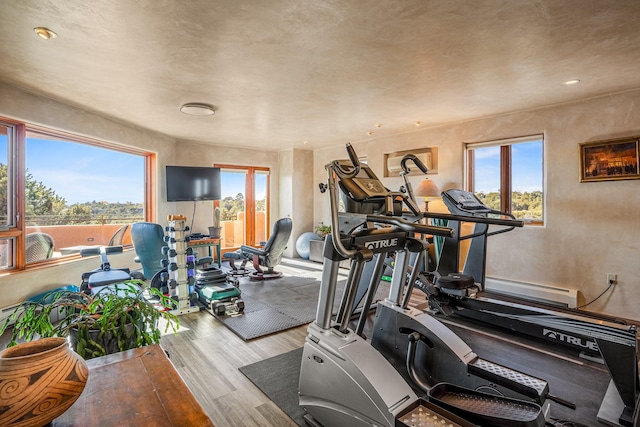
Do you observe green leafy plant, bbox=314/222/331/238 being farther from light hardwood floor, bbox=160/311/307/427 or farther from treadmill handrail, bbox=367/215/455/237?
treadmill handrail, bbox=367/215/455/237

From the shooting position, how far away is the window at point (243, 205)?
7.25 metres

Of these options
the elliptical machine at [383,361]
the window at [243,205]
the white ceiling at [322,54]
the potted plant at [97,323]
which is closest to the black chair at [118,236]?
the white ceiling at [322,54]

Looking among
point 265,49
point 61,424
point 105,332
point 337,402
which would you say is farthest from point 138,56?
point 337,402

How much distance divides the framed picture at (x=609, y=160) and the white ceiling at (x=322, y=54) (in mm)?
604

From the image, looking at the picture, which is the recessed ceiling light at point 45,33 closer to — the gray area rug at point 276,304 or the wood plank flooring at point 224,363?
the wood plank flooring at point 224,363

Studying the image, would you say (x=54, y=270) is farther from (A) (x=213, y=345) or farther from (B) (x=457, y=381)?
(B) (x=457, y=381)

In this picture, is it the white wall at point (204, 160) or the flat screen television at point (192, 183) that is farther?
the white wall at point (204, 160)

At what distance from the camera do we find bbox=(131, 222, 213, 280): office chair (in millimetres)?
4059

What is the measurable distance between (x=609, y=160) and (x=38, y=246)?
6.85 meters

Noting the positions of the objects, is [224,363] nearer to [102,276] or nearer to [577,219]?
[102,276]

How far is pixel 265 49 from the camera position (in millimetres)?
2643

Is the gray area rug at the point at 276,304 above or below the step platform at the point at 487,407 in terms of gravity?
below

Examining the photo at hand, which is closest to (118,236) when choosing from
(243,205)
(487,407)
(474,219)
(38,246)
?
(38,246)

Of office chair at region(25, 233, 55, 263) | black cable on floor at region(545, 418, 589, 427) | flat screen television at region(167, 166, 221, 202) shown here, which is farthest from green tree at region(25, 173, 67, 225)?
black cable on floor at region(545, 418, 589, 427)
